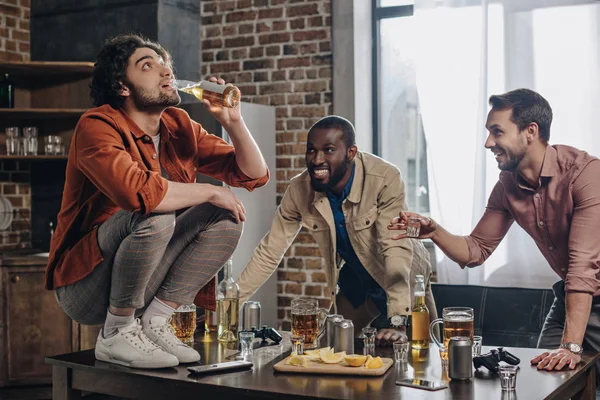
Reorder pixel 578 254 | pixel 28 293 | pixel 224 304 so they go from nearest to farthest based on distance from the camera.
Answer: pixel 578 254
pixel 224 304
pixel 28 293

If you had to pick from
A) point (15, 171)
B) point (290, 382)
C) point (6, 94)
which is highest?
point (6, 94)

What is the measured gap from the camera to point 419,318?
8.77ft

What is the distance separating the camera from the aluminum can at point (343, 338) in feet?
8.41

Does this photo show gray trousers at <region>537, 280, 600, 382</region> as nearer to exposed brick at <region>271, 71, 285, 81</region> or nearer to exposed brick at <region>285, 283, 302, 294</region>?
exposed brick at <region>285, 283, 302, 294</region>

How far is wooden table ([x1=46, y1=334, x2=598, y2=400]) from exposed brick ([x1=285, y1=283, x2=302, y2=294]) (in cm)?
245

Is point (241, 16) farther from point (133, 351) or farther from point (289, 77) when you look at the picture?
point (133, 351)

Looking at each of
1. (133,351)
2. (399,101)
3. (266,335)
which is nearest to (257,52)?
(399,101)

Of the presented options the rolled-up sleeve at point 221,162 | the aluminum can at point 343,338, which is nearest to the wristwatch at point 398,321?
the aluminum can at point 343,338

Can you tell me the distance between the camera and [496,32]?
15.4 ft

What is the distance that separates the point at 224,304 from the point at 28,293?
1978 mm

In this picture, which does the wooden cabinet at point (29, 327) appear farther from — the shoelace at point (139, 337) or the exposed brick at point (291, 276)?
the shoelace at point (139, 337)

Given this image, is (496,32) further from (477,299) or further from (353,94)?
(477,299)

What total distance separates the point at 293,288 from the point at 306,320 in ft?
8.16

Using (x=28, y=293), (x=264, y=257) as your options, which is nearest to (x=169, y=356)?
(x=264, y=257)
